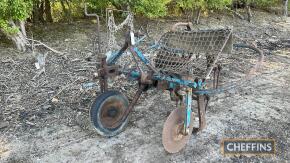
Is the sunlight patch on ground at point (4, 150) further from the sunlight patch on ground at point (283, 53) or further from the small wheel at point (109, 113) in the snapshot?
the sunlight patch on ground at point (283, 53)

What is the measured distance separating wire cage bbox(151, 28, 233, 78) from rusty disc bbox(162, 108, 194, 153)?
1.77 feet

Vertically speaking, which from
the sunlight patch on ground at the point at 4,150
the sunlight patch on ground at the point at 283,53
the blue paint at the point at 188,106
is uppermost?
the blue paint at the point at 188,106

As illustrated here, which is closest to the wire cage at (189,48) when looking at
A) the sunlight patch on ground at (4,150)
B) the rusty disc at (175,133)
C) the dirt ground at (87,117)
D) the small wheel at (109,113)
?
the rusty disc at (175,133)

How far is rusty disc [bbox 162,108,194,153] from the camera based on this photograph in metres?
3.76

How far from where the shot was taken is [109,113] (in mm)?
4355

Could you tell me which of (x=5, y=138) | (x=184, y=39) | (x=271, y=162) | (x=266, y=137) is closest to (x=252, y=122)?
(x=266, y=137)

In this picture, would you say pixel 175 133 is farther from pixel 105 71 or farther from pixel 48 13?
pixel 48 13

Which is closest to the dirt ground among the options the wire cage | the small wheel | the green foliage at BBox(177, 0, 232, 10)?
the small wheel

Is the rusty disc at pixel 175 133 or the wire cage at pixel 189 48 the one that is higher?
the wire cage at pixel 189 48

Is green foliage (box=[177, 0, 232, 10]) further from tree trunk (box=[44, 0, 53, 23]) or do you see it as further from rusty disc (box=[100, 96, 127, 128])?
rusty disc (box=[100, 96, 127, 128])

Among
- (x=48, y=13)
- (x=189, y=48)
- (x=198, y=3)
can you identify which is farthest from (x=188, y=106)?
(x=48, y=13)

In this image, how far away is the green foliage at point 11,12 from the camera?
631 cm

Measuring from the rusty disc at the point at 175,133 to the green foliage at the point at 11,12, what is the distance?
4224 mm

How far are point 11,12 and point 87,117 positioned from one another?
3095mm
